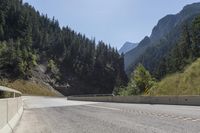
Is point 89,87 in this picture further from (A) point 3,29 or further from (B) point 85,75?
(A) point 3,29

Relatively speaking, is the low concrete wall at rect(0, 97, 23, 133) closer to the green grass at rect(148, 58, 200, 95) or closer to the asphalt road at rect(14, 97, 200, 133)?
the asphalt road at rect(14, 97, 200, 133)

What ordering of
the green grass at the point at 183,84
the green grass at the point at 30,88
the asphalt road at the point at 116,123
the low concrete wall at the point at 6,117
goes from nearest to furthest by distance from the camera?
1. the low concrete wall at the point at 6,117
2. the asphalt road at the point at 116,123
3. the green grass at the point at 183,84
4. the green grass at the point at 30,88

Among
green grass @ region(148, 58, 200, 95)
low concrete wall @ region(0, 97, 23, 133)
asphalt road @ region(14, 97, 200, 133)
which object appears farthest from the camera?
green grass @ region(148, 58, 200, 95)

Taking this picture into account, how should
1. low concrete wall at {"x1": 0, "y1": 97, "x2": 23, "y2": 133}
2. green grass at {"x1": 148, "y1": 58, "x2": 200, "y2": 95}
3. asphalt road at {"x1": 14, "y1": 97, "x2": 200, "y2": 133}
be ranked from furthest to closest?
1. green grass at {"x1": 148, "y1": 58, "x2": 200, "y2": 95}
2. asphalt road at {"x1": 14, "y1": 97, "x2": 200, "y2": 133}
3. low concrete wall at {"x1": 0, "y1": 97, "x2": 23, "y2": 133}

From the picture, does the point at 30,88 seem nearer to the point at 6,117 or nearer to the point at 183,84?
the point at 183,84

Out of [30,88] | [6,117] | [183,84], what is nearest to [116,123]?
[6,117]

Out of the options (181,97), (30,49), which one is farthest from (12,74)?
(181,97)

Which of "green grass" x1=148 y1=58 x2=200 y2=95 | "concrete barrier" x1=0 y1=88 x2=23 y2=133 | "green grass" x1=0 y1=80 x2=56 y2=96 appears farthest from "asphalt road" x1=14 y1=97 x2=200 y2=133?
"green grass" x1=0 y1=80 x2=56 y2=96

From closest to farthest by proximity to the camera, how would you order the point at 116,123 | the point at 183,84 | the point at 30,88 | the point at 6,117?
the point at 6,117
the point at 116,123
the point at 183,84
the point at 30,88

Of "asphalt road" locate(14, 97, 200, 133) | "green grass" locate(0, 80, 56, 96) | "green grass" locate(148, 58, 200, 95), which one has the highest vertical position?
"green grass" locate(0, 80, 56, 96)

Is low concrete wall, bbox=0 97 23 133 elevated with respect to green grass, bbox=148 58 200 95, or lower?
lower

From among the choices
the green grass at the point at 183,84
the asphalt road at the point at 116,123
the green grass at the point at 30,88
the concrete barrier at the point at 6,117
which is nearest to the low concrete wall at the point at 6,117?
the concrete barrier at the point at 6,117

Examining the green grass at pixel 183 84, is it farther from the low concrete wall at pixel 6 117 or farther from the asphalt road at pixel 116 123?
the low concrete wall at pixel 6 117

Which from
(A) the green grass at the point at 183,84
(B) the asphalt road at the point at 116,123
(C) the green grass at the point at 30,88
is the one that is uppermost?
(C) the green grass at the point at 30,88
